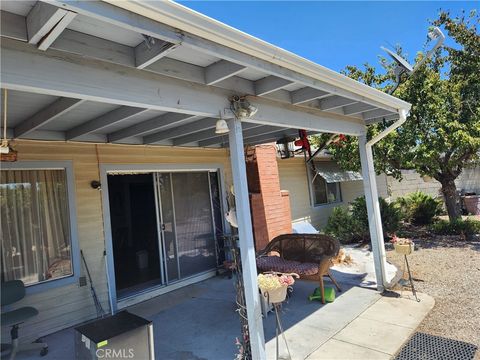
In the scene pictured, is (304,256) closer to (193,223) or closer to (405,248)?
(405,248)

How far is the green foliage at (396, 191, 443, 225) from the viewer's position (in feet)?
37.3

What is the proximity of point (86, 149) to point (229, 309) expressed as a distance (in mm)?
3340

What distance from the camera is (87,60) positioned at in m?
2.24

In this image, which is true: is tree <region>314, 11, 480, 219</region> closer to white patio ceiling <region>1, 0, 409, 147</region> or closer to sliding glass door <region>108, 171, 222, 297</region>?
white patio ceiling <region>1, 0, 409, 147</region>

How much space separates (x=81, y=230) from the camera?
16.7 feet

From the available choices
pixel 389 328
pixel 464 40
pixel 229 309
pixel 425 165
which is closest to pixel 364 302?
pixel 389 328

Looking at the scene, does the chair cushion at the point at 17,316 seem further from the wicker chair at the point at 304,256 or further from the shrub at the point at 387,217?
the shrub at the point at 387,217

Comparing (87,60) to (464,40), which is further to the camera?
(464,40)

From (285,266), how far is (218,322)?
4.61 feet

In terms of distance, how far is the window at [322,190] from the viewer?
11041mm

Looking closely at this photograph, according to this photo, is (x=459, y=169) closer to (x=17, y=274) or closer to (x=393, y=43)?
(x=393, y=43)

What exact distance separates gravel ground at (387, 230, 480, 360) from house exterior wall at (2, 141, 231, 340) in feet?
15.2

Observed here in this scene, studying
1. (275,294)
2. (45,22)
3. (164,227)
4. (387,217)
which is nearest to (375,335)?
(275,294)
